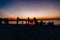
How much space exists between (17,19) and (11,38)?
8.20m

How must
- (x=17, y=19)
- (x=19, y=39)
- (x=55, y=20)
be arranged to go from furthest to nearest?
(x=55, y=20)
(x=17, y=19)
(x=19, y=39)

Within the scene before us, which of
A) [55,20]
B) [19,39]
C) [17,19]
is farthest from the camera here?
[55,20]

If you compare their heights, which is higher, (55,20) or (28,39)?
(55,20)

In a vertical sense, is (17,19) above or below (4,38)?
above

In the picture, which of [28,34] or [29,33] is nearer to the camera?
[28,34]

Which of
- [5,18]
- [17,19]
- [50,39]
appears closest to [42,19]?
[17,19]

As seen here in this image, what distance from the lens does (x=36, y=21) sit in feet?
60.8

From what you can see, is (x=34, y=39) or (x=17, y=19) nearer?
(x=34, y=39)

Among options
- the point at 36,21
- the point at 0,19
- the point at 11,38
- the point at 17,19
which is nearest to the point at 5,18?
the point at 0,19

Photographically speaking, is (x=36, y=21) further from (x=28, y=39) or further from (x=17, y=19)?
(x=28, y=39)

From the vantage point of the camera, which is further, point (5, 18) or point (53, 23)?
point (5, 18)

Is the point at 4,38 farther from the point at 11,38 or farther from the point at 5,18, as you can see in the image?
the point at 5,18

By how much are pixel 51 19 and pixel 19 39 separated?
34.0 ft

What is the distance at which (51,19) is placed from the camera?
19.6 m
